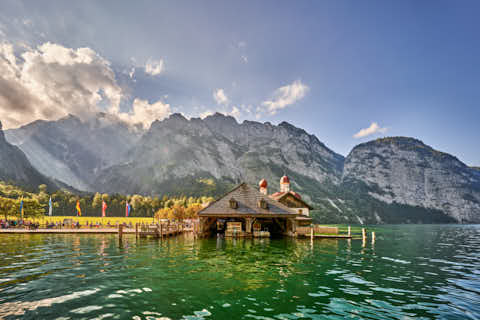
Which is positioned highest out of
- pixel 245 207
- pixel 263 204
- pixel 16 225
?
pixel 263 204

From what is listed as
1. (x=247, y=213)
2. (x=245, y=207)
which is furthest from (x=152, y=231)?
(x=247, y=213)

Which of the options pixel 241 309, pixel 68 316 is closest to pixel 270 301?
pixel 241 309

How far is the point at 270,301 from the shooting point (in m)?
9.19

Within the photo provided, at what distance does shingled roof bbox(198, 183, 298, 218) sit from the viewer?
32781 millimetres

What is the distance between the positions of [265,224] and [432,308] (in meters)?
33.8

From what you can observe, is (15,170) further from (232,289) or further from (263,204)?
(232,289)

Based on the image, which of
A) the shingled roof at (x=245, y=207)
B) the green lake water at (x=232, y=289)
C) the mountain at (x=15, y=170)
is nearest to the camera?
the green lake water at (x=232, y=289)

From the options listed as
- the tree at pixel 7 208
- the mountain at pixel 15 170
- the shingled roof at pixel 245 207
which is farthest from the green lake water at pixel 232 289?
the mountain at pixel 15 170

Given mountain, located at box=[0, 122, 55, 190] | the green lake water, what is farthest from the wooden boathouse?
mountain, located at box=[0, 122, 55, 190]

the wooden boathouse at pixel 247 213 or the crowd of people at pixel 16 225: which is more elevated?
the wooden boathouse at pixel 247 213

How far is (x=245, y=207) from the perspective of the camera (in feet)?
110

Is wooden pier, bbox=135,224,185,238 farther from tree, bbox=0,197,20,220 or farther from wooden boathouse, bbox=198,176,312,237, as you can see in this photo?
tree, bbox=0,197,20,220

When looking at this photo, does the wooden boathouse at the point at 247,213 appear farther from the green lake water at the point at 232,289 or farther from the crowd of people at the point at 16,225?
the crowd of people at the point at 16,225

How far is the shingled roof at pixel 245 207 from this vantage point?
108 feet
